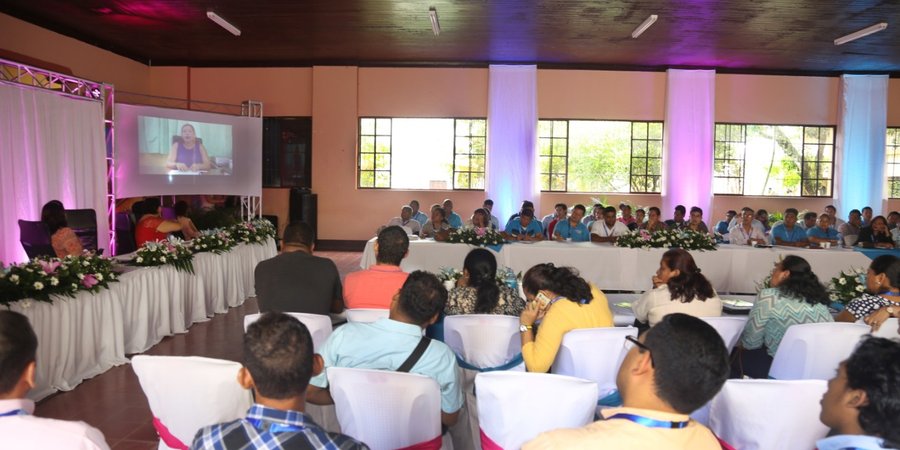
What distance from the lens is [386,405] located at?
2424 millimetres

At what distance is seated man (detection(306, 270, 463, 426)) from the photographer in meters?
2.67

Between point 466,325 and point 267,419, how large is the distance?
6.60ft

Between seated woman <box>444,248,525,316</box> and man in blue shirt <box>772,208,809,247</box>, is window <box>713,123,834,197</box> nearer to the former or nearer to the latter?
man in blue shirt <box>772,208,809,247</box>

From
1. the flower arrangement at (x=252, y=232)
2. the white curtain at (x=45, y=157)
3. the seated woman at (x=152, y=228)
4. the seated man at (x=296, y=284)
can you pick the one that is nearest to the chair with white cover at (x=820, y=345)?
the seated man at (x=296, y=284)

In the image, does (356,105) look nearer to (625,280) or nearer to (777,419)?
(625,280)

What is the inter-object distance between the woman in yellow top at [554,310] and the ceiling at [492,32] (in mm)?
5845

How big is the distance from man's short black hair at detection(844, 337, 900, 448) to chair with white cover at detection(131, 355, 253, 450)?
191 centimetres

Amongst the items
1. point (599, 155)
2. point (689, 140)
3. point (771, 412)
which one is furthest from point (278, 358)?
point (689, 140)

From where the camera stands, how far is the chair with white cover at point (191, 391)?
2467 mm

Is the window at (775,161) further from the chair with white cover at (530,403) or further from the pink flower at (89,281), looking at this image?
the chair with white cover at (530,403)

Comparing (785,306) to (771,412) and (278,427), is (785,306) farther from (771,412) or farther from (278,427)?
(278,427)

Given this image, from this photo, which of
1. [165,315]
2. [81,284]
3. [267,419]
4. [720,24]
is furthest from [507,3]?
[267,419]

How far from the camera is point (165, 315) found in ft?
20.2

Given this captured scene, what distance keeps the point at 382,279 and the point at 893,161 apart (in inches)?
531
